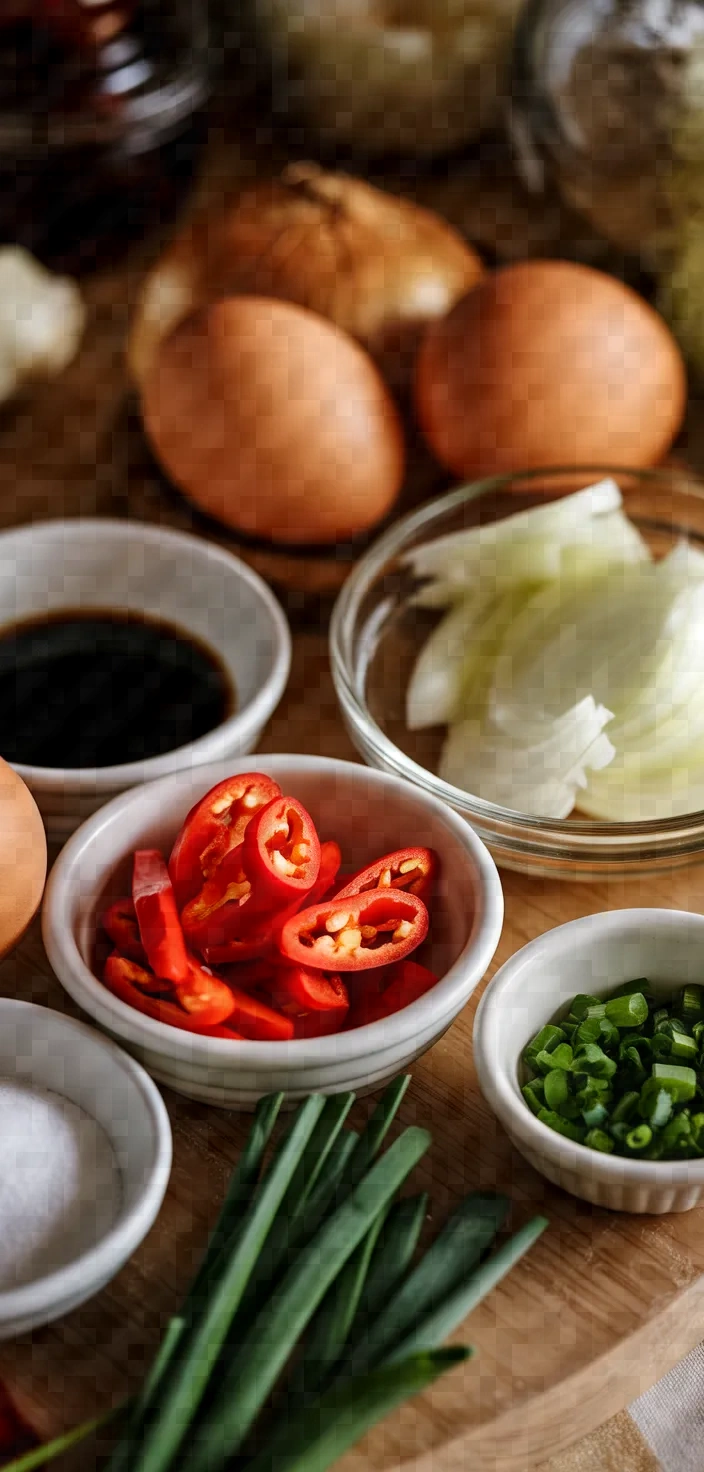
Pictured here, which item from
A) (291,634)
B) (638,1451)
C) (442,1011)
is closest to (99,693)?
(291,634)

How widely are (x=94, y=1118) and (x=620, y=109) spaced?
1307mm

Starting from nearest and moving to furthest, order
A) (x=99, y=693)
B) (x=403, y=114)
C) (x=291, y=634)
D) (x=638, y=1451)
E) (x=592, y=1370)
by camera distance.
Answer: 1. (x=592, y=1370)
2. (x=638, y=1451)
3. (x=99, y=693)
4. (x=291, y=634)
5. (x=403, y=114)

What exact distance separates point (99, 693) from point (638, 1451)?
0.74m

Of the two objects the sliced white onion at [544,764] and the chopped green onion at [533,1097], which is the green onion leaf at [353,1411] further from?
the sliced white onion at [544,764]

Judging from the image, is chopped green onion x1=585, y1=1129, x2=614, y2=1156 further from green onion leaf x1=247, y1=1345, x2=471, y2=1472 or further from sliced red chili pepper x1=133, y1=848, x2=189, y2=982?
sliced red chili pepper x1=133, y1=848, x2=189, y2=982

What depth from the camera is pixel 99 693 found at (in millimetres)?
1230

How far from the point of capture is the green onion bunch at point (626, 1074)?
0.88 meters

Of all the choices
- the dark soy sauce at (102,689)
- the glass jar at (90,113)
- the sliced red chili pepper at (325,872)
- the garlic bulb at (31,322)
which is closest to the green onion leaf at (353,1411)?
the sliced red chili pepper at (325,872)

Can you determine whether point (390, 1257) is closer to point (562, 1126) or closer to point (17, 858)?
Result: point (562, 1126)

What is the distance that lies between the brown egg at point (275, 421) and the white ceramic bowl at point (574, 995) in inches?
21.9

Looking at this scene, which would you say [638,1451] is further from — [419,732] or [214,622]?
[214,622]

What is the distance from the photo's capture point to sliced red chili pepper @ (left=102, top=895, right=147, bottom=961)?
98 cm

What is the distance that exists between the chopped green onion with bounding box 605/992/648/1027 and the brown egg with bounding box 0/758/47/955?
41 cm

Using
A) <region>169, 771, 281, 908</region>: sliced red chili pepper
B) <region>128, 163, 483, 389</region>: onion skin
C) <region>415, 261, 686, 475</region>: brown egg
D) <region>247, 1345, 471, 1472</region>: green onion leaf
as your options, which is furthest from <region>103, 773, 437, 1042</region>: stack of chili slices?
<region>128, 163, 483, 389</region>: onion skin
